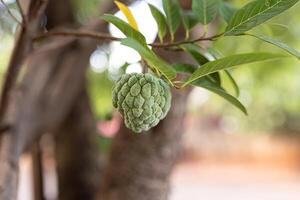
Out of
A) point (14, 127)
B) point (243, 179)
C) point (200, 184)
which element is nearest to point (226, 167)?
point (243, 179)

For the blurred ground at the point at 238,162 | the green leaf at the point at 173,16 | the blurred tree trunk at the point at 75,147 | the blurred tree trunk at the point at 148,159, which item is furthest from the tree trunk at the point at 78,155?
the blurred ground at the point at 238,162

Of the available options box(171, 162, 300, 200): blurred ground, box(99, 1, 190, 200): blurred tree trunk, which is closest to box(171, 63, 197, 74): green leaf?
box(99, 1, 190, 200): blurred tree trunk

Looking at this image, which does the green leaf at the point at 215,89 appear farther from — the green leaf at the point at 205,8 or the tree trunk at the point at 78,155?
the tree trunk at the point at 78,155

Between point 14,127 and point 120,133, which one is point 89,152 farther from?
point 14,127

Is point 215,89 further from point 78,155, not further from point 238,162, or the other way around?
point 238,162

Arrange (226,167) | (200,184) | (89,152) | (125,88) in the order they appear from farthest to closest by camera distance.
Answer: (226,167) < (200,184) < (89,152) < (125,88)

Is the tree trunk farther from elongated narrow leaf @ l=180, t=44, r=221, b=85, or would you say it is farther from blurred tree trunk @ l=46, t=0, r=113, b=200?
elongated narrow leaf @ l=180, t=44, r=221, b=85
